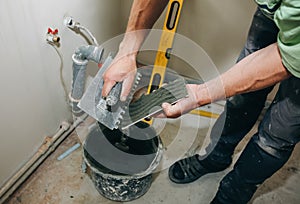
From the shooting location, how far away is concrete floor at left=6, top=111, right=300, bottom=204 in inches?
46.1

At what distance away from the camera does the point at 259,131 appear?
94cm

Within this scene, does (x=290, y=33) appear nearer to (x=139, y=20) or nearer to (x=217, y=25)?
(x=139, y=20)

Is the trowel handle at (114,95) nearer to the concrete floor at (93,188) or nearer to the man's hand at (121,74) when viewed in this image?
the man's hand at (121,74)

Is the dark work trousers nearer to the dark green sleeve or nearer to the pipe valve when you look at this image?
the dark green sleeve

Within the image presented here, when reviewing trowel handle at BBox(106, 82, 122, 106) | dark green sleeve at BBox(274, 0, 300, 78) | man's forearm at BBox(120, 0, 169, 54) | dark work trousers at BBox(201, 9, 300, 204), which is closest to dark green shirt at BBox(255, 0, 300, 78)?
dark green sleeve at BBox(274, 0, 300, 78)

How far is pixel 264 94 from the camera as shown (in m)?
1.02

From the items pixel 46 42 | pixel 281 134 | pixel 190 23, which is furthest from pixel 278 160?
pixel 46 42

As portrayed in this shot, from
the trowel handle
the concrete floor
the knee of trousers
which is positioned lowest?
the concrete floor

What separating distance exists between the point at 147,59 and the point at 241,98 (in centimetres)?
64

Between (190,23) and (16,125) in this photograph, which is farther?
(190,23)

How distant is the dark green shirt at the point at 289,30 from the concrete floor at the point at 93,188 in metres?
0.71

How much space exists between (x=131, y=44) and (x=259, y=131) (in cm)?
46

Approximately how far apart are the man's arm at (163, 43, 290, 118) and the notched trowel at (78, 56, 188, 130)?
0.15ft

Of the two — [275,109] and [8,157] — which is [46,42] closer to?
[8,157]
